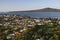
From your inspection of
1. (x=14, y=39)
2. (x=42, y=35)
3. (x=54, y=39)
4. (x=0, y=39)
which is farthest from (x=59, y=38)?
(x=0, y=39)

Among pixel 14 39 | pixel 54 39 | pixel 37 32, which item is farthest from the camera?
pixel 37 32

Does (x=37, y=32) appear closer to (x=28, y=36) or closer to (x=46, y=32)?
(x=46, y=32)

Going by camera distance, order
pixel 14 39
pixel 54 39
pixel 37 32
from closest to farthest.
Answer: pixel 54 39 → pixel 14 39 → pixel 37 32

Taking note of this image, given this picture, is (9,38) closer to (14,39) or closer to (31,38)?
(14,39)

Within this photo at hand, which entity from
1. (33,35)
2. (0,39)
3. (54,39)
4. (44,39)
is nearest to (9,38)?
A: (0,39)

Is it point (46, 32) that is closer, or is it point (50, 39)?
point (50, 39)

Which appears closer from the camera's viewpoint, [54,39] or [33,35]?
[54,39]

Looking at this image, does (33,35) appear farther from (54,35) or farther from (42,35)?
(54,35)

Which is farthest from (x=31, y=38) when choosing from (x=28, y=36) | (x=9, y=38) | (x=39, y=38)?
(x=9, y=38)
